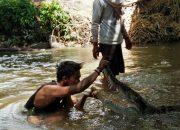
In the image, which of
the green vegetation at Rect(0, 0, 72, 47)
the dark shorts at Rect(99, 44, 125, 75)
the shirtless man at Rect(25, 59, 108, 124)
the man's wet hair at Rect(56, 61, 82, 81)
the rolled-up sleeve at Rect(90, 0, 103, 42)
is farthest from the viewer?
the green vegetation at Rect(0, 0, 72, 47)

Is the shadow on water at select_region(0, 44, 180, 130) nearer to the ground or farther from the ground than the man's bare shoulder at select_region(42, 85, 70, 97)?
nearer to the ground

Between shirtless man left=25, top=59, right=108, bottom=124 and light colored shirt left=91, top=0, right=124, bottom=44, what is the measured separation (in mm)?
1229

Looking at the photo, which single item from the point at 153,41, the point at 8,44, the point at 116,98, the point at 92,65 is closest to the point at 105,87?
the point at 116,98

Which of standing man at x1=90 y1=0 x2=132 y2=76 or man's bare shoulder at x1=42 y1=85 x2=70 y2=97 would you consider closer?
man's bare shoulder at x1=42 y1=85 x2=70 y2=97

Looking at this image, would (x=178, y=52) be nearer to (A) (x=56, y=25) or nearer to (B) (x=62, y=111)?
(A) (x=56, y=25)

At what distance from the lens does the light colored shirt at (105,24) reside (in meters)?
7.50

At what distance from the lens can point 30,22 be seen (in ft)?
52.7

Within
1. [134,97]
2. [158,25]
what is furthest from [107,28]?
[158,25]

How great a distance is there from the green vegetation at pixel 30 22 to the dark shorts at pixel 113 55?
7932 millimetres

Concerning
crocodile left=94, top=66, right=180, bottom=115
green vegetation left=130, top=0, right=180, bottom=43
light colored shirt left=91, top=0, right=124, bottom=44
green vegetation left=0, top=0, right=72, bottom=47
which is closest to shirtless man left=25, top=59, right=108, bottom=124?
crocodile left=94, top=66, right=180, bottom=115

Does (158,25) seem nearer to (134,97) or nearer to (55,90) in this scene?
(134,97)

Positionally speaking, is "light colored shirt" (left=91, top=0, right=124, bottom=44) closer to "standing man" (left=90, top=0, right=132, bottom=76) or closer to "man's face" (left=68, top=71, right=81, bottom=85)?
"standing man" (left=90, top=0, right=132, bottom=76)

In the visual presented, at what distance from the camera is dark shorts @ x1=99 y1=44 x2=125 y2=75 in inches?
304

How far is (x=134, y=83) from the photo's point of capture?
9.09 metres
